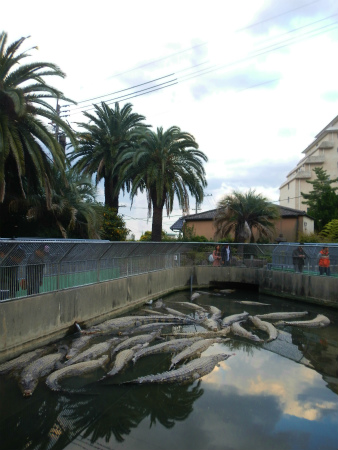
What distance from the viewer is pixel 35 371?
27.3 ft

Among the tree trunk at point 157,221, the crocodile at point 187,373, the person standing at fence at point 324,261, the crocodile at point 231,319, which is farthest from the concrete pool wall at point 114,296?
the crocodile at point 231,319

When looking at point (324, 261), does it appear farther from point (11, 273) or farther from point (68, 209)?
point (11, 273)

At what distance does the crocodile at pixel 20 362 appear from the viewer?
844 cm

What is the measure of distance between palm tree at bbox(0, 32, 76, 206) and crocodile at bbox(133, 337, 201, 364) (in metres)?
7.86

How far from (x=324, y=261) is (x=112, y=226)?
13248 millimetres

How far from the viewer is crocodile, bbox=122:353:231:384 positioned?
8.30 m

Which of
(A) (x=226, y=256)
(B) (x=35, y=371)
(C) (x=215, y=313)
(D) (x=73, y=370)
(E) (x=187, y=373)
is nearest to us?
(B) (x=35, y=371)

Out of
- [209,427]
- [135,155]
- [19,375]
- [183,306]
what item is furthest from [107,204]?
[209,427]

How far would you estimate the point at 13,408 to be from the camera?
7.11 metres

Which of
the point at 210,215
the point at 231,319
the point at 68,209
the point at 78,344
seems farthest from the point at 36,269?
the point at 210,215

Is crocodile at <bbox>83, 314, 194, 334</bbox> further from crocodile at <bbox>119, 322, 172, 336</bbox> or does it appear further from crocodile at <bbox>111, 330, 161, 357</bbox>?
crocodile at <bbox>111, 330, 161, 357</bbox>

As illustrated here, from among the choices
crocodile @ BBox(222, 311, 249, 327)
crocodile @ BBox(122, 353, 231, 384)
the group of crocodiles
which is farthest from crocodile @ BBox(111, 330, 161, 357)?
crocodile @ BBox(222, 311, 249, 327)

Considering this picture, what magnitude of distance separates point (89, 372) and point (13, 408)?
6.61 ft

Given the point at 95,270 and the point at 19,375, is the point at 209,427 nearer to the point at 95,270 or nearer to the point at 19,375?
the point at 19,375
